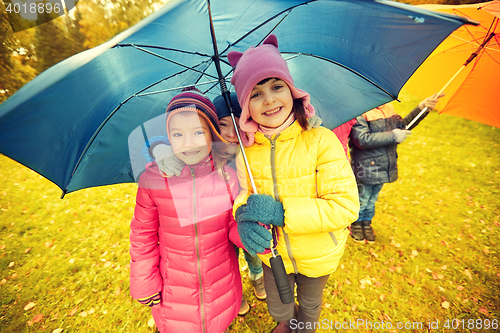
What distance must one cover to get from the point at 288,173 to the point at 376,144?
212 centimetres

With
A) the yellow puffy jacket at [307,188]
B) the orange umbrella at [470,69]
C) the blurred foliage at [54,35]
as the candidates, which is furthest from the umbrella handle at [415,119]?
the blurred foliage at [54,35]

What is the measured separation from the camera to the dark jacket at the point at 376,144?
3.05 metres

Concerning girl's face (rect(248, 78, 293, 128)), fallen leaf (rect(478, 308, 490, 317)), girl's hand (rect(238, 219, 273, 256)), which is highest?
girl's face (rect(248, 78, 293, 128))

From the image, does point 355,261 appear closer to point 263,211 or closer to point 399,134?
point 399,134

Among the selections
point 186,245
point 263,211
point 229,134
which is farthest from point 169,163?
point 263,211

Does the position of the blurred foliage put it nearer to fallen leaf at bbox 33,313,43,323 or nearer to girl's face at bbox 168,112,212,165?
fallen leaf at bbox 33,313,43,323

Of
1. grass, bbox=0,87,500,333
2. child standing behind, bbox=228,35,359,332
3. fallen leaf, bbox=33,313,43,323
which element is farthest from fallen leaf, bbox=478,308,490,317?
fallen leaf, bbox=33,313,43,323

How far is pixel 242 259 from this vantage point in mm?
3855

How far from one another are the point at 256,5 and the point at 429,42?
3.71 ft

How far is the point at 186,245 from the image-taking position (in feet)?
6.06

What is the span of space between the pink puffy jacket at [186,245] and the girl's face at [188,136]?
0.11 metres

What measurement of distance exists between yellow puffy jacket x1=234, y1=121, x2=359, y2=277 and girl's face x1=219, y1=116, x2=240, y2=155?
168mm

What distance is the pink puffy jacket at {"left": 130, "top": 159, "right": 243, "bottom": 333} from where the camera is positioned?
6.00ft

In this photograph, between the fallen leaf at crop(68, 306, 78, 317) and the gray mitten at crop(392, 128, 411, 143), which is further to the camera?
the fallen leaf at crop(68, 306, 78, 317)
